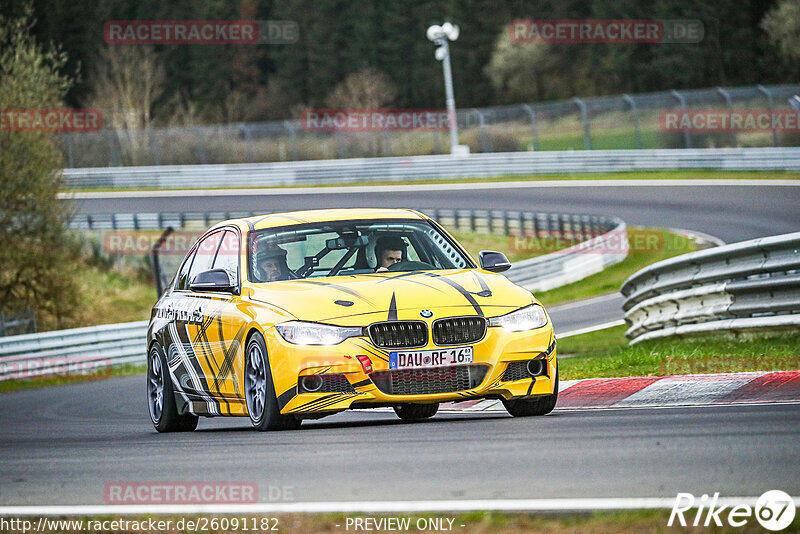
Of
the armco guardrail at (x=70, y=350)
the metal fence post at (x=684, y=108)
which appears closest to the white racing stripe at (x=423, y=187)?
the metal fence post at (x=684, y=108)

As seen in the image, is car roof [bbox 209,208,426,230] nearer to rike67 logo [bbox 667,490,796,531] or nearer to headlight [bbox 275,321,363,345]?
headlight [bbox 275,321,363,345]

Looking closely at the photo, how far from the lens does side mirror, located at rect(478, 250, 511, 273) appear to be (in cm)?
974

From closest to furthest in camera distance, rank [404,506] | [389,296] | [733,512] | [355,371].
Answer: [733,512]
[404,506]
[355,371]
[389,296]

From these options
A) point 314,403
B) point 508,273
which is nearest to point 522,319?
point 314,403

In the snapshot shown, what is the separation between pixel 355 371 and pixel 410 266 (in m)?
1.55

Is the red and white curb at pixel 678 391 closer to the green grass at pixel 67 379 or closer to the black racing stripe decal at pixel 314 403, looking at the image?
the black racing stripe decal at pixel 314 403

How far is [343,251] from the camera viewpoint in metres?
9.70

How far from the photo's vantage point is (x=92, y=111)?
7438cm

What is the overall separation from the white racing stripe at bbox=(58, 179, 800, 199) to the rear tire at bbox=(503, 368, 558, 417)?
104ft

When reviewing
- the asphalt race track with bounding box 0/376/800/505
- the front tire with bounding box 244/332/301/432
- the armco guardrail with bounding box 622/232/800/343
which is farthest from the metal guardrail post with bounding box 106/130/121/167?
the front tire with bounding box 244/332/301/432

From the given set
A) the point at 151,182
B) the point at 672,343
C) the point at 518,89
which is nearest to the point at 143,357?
the point at 672,343

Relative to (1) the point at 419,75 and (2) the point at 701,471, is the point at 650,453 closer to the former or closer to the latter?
(2) the point at 701,471

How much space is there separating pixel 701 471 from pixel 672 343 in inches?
359

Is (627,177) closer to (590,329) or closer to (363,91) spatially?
(590,329)
